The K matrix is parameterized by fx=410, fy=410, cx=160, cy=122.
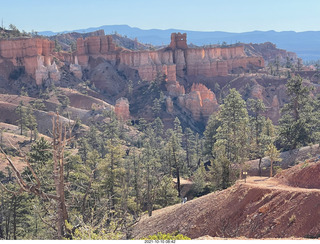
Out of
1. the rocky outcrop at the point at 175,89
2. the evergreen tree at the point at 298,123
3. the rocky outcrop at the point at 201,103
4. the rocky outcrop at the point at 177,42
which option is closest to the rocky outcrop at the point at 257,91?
the rocky outcrop at the point at 201,103

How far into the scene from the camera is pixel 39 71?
95.3 m

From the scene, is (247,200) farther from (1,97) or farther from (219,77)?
(219,77)

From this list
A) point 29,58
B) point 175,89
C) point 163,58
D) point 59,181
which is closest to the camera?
point 59,181

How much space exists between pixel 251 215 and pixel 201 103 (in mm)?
74090

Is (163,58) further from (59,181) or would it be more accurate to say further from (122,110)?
(59,181)

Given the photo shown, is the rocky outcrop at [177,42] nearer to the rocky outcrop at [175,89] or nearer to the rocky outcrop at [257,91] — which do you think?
the rocky outcrop at [175,89]

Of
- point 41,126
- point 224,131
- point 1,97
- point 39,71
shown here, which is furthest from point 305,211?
point 39,71

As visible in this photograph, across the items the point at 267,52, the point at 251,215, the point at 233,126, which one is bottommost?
the point at 251,215

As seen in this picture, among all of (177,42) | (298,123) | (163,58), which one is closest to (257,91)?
(163,58)

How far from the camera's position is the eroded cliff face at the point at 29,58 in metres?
95.5

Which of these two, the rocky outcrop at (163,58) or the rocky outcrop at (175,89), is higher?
the rocky outcrop at (163,58)

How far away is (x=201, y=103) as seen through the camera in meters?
93.1

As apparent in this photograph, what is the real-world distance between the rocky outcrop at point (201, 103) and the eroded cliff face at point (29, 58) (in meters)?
32.0

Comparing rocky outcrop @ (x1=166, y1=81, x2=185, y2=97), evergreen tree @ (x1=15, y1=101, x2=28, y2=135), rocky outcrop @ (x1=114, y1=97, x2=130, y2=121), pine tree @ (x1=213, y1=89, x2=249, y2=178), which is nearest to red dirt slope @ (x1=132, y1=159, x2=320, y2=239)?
pine tree @ (x1=213, y1=89, x2=249, y2=178)
